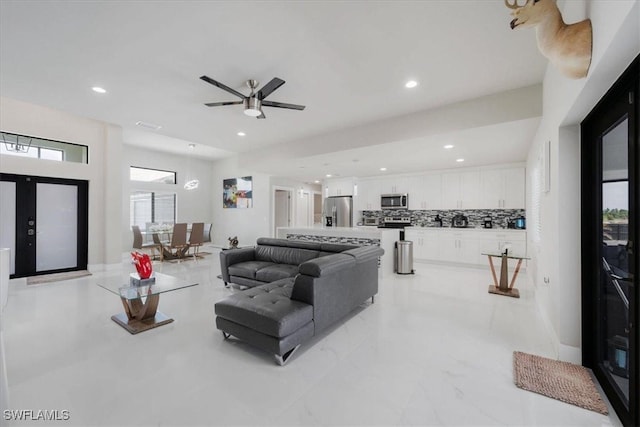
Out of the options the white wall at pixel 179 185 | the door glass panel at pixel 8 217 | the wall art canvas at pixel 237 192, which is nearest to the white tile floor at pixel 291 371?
the door glass panel at pixel 8 217

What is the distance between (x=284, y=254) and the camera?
4562mm

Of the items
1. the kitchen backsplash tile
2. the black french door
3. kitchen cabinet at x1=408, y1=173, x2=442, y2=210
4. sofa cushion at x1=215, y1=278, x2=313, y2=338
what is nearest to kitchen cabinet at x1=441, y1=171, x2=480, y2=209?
kitchen cabinet at x1=408, y1=173, x2=442, y2=210

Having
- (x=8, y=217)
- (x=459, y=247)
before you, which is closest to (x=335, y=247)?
(x=459, y=247)

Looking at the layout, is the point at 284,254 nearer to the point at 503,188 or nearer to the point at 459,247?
the point at 459,247

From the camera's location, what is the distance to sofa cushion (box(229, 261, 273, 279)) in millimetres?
4184

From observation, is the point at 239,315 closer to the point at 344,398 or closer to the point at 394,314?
the point at 344,398

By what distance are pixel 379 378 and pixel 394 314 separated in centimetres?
140

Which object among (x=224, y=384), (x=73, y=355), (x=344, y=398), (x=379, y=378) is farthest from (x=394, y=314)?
(x=73, y=355)

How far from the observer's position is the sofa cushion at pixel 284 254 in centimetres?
433

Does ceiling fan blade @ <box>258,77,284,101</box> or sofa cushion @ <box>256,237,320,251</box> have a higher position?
ceiling fan blade @ <box>258,77,284,101</box>

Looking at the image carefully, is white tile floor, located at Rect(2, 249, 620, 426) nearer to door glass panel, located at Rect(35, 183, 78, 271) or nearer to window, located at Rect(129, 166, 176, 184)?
door glass panel, located at Rect(35, 183, 78, 271)

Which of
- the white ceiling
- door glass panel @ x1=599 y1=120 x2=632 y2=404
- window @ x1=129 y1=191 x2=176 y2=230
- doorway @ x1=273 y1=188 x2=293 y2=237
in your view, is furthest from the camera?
doorway @ x1=273 y1=188 x2=293 y2=237

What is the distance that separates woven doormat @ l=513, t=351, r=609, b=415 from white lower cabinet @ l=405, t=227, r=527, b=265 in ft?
12.7

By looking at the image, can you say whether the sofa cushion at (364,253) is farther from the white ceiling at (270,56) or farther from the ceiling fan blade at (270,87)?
the ceiling fan blade at (270,87)
